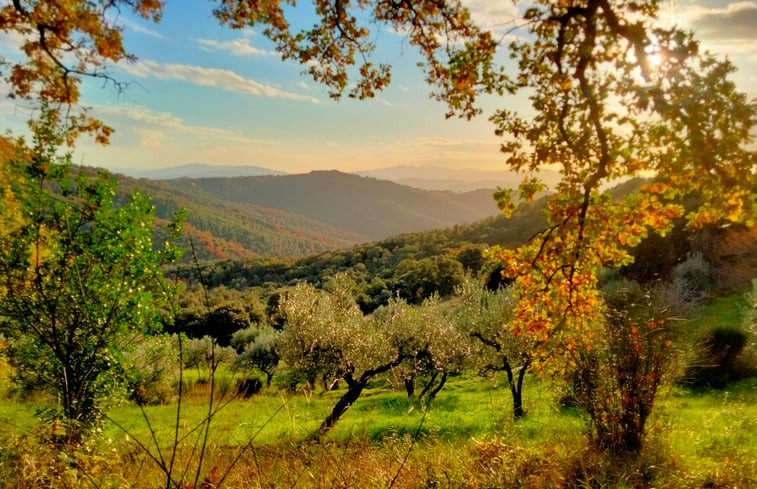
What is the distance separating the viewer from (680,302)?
3438 centimetres

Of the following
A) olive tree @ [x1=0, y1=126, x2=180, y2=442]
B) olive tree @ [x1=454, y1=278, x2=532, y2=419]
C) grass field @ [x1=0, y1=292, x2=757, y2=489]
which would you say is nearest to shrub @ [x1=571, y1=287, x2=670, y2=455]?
grass field @ [x1=0, y1=292, x2=757, y2=489]

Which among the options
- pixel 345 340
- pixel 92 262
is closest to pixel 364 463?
pixel 92 262

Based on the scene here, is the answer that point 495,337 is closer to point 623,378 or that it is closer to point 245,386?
point 623,378

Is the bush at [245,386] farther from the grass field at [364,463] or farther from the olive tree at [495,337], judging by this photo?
the olive tree at [495,337]

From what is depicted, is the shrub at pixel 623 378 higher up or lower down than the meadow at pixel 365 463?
higher up

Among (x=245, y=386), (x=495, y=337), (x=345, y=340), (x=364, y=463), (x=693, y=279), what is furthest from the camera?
(x=693, y=279)

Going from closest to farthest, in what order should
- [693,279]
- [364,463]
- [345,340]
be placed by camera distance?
[364,463] → [345,340] → [693,279]

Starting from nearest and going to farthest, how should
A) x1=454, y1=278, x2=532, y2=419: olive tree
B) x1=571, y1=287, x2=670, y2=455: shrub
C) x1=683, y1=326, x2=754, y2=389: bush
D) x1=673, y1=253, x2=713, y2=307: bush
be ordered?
x1=571, y1=287, x2=670, y2=455: shrub, x1=454, y1=278, x2=532, y2=419: olive tree, x1=683, y1=326, x2=754, y2=389: bush, x1=673, y1=253, x2=713, y2=307: bush

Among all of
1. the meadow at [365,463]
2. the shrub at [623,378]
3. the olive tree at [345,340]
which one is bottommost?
the olive tree at [345,340]

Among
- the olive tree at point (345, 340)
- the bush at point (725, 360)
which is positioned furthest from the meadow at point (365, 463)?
the bush at point (725, 360)

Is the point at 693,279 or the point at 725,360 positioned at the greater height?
the point at 693,279

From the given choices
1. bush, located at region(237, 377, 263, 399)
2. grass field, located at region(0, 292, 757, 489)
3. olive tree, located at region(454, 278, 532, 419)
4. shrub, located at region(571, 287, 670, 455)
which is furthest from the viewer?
olive tree, located at region(454, 278, 532, 419)

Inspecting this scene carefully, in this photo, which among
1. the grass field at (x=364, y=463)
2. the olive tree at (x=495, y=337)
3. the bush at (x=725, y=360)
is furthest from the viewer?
the bush at (x=725, y=360)

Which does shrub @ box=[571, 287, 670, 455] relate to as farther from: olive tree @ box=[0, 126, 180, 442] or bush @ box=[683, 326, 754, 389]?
bush @ box=[683, 326, 754, 389]
